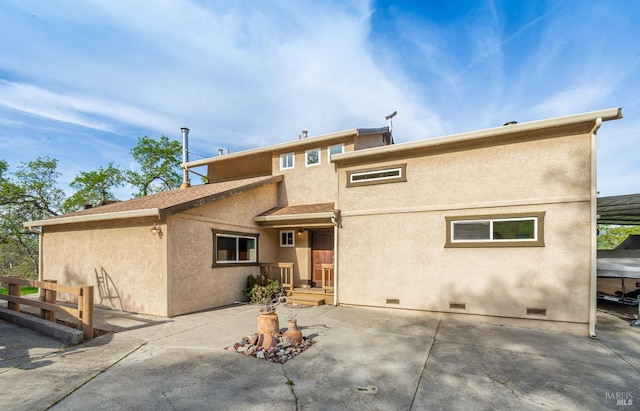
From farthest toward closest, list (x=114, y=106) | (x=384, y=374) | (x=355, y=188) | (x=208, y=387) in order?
(x=114, y=106)
(x=355, y=188)
(x=384, y=374)
(x=208, y=387)

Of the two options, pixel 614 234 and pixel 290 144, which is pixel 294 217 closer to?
pixel 290 144

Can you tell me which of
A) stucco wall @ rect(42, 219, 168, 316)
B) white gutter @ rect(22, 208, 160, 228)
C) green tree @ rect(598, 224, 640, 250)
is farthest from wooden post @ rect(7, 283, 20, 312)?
green tree @ rect(598, 224, 640, 250)

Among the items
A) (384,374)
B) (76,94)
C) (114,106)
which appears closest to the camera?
(384,374)

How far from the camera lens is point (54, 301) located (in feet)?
20.4

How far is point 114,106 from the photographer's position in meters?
15.2

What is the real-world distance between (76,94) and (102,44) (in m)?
5.57

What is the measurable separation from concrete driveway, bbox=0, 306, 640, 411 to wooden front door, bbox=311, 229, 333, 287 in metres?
4.42

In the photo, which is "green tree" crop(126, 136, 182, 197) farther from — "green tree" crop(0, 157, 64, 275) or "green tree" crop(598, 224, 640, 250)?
"green tree" crop(598, 224, 640, 250)

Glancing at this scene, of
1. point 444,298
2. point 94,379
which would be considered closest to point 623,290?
point 444,298

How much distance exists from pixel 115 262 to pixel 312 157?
750 centimetres

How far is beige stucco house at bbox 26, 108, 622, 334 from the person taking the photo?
255 inches

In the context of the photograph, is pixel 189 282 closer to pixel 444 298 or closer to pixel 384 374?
pixel 384 374

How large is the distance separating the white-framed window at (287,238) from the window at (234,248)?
4.61ft

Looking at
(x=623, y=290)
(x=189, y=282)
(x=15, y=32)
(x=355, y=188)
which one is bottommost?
(x=623, y=290)
